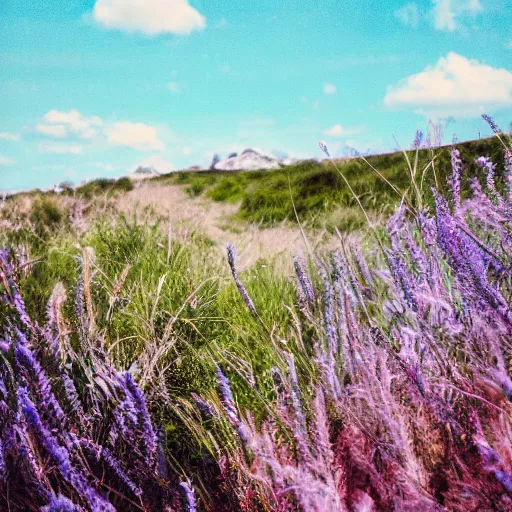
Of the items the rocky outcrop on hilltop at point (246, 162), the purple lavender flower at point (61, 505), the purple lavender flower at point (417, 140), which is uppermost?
the rocky outcrop on hilltop at point (246, 162)

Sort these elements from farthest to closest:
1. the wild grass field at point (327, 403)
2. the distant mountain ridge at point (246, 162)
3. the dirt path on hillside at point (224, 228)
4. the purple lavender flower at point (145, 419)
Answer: the distant mountain ridge at point (246, 162) → the dirt path on hillside at point (224, 228) → the purple lavender flower at point (145, 419) → the wild grass field at point (327, 403)

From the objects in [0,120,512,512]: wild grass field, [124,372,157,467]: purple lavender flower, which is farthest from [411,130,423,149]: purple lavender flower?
[124,372,157,467]: purple lavender flower

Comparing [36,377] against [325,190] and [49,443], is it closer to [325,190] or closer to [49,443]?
[49,443]

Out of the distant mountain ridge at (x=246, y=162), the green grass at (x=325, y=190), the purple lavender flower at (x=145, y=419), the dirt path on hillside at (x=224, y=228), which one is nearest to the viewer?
the purple lavender flower at (x=145, y=419)

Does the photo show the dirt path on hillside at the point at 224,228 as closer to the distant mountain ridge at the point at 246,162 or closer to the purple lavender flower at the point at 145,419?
the purple lavender flower at the point at 145,419

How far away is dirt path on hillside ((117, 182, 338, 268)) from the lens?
3521mm

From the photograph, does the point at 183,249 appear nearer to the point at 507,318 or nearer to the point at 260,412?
the point at 260,412

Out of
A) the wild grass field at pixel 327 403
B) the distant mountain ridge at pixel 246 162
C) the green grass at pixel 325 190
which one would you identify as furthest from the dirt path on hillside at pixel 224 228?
the distant mountain ridge at pixel 246 162

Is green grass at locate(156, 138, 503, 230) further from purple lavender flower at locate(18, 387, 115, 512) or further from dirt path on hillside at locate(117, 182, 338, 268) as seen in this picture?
purple lavender flower at locate(18, 387, 115, 512)

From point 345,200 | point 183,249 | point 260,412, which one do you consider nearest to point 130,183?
point 345,200

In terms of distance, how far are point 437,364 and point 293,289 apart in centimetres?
137

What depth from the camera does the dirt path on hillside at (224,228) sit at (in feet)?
11.6

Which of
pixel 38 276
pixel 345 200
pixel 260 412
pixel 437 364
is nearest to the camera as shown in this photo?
pixel 437 364

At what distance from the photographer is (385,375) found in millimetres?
1016
